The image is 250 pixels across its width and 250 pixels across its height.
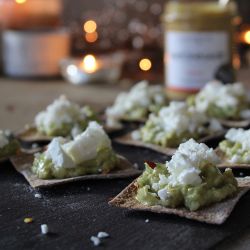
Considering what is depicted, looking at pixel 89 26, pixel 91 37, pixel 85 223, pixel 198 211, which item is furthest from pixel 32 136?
pixel 89 26

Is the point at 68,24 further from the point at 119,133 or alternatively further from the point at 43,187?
the point at 43,187

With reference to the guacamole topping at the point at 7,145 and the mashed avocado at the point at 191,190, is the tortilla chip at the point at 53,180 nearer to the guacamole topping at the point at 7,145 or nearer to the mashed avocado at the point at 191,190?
the guacamole topping at the point at 7,145

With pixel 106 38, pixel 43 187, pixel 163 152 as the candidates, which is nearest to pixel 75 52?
pixel 106 38

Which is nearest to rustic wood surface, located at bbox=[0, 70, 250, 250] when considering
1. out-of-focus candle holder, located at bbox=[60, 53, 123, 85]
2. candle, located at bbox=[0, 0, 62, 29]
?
out-of-focus candle holder, located at bbox=[60, 53, 123, 85]

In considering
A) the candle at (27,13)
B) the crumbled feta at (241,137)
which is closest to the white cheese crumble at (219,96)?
the crumbled feta at (241,137)

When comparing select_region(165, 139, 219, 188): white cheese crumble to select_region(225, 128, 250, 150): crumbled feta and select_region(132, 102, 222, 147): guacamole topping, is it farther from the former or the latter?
select_region(132, 102, 222, 147): guacamole topping

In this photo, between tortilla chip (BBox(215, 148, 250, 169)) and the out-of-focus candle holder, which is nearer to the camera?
tortilla chip (BBox(215, 148, 250, 169))
